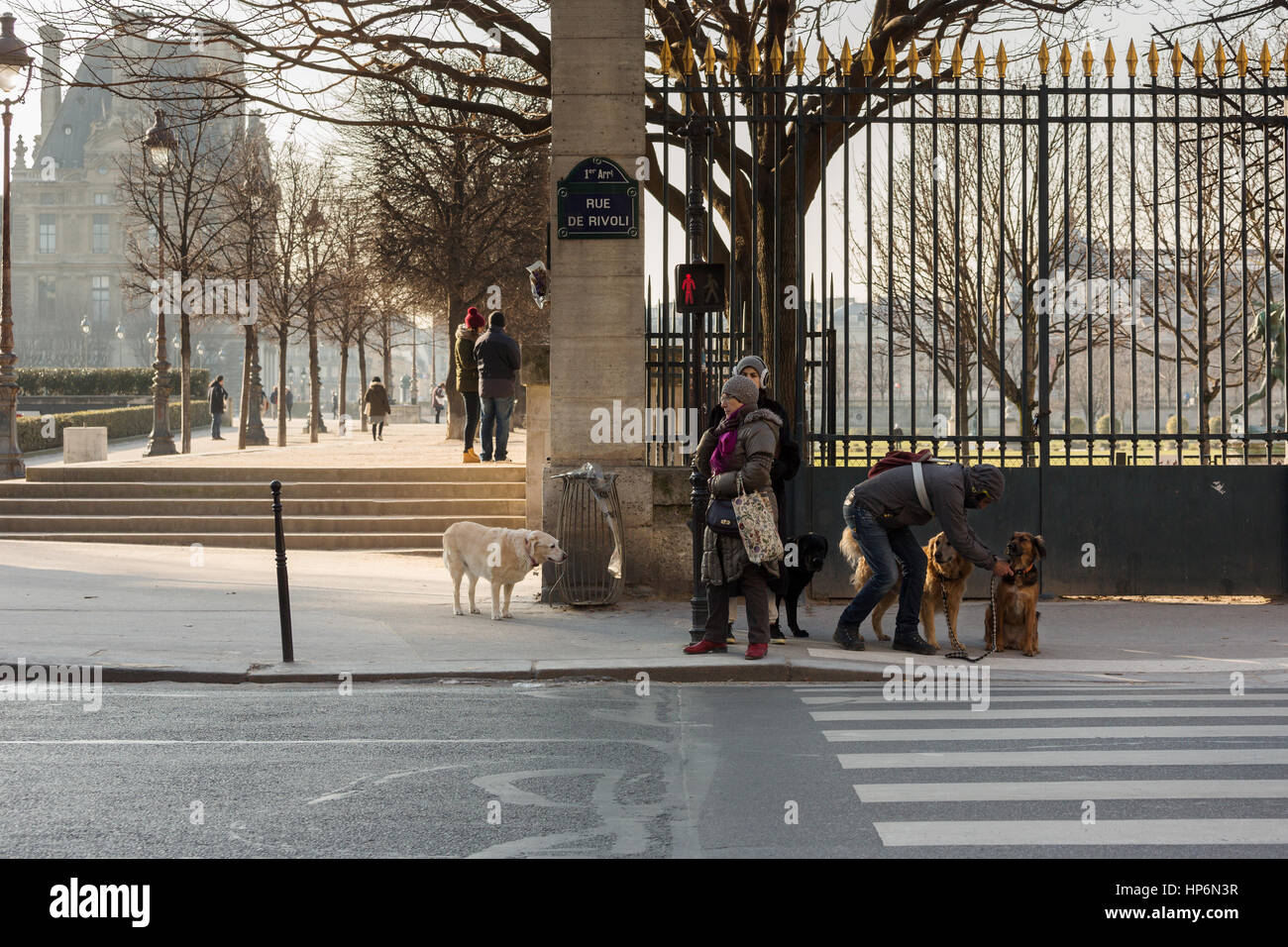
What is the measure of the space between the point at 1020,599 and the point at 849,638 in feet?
4.01

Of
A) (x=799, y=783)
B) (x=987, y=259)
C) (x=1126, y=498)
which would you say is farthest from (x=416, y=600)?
(x=987, y=259)

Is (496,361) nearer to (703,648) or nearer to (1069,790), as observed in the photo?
(703,648)

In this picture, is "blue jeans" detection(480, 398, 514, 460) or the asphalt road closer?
the asphalt road

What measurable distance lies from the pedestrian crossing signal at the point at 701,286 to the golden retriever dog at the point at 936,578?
6.97 feet

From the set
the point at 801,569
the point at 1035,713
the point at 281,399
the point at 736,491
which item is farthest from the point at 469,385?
the point at 281,399

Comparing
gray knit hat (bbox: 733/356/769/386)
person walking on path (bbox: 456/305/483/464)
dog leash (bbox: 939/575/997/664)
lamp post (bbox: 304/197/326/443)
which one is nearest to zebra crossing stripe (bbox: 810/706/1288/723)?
dog leash (bbox: 939/575/997/664)

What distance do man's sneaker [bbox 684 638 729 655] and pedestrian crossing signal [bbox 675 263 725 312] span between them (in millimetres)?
2732

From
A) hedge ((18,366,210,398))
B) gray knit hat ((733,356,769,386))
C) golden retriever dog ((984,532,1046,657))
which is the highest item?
hedge ((18,366,210,398))

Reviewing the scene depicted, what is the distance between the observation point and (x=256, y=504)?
63.6 ft

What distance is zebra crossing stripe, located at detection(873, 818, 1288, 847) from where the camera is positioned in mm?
5439

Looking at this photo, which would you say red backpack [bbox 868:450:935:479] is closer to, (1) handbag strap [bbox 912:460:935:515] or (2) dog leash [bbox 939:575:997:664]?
(1) handbag strap [bbox 912:460:935:515]

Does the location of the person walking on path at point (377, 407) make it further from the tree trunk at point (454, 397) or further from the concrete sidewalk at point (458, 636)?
the concrete sidewalk at point (458, 636)
